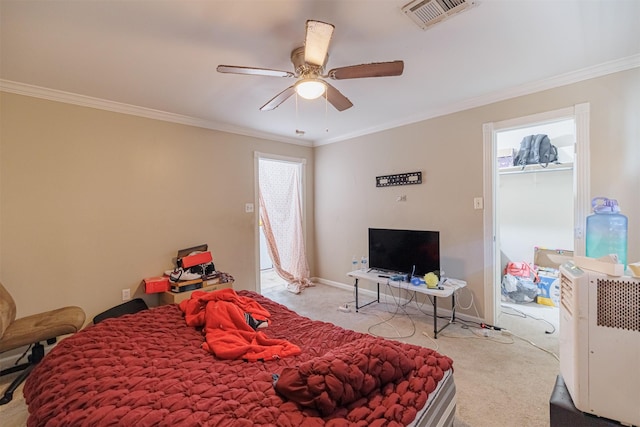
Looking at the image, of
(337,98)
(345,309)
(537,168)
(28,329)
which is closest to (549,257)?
(537,168)

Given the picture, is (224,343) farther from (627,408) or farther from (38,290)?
(38,290)

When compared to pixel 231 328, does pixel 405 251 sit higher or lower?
higher

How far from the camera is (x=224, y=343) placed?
165cm

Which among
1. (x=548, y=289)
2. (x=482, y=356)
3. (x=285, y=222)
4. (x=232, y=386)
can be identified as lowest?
(x=482, y=356)

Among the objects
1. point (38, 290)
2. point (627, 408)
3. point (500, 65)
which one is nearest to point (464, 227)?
point (500, 65)

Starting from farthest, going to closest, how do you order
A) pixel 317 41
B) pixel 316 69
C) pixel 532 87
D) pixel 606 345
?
pixel 532 87 < pixel 316 69 < pixel 317 41 < pixel 606 345

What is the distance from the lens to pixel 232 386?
49.8 inches

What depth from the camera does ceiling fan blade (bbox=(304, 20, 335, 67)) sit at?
148 cm

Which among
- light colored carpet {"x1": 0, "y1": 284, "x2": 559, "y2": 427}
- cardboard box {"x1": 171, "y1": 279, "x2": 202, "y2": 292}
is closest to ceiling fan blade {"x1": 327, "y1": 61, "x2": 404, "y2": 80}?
light colored carpet {"x1": 0, "y1": 284, "x2": 559, "y2": 427}

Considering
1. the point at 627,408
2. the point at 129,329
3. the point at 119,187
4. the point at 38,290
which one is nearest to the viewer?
the point at 627,408

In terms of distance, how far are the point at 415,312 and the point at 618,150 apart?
2565 millimetres

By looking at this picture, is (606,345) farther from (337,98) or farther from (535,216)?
(535,216)

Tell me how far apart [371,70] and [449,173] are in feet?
6.62

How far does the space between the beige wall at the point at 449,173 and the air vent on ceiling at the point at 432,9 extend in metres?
1.73
